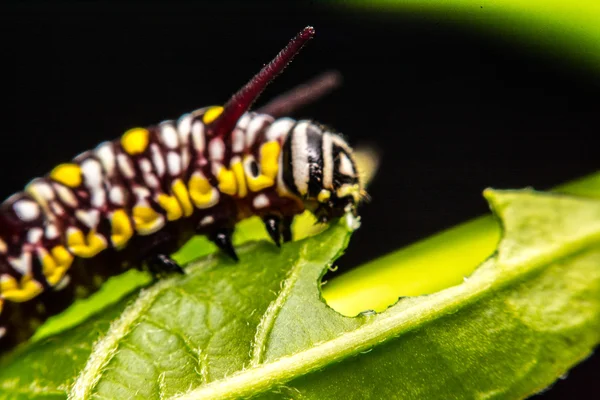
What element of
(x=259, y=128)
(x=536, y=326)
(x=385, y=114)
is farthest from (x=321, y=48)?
(x=536, y=326)

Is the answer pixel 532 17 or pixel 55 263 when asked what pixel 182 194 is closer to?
pixel 55 263

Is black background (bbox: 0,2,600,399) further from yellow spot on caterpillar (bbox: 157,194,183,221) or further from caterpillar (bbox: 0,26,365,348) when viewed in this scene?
yellow spot on caterpillar (bbox: 157,194,183,221)

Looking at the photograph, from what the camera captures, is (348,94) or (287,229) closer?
(287,229)

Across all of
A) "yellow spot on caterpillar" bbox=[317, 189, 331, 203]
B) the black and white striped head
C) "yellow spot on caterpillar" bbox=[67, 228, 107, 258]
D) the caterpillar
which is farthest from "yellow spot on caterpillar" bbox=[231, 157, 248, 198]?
"yellow spot on caterpillar" bbox=[67, 228, 107, 258]

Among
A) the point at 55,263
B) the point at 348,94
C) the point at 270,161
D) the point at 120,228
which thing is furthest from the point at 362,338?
the point at 348,94

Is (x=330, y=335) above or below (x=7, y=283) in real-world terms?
below

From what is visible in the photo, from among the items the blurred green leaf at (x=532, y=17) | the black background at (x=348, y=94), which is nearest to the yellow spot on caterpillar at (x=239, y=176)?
the blurred green leaf at (x=532, y=17)

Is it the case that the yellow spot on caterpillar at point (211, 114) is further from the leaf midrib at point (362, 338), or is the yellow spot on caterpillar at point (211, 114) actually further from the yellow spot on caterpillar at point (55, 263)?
the leaf midrib at point (362, 338)
